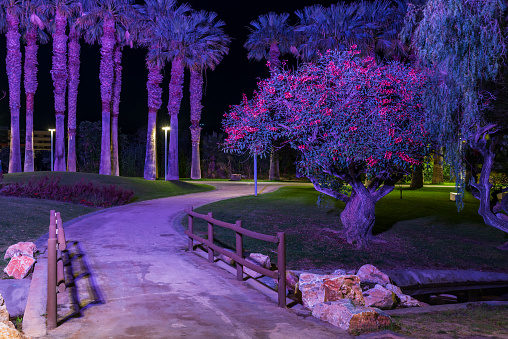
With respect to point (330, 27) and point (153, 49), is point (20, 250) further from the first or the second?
point (153, 49)

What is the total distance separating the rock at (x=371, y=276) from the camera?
33.3 feet

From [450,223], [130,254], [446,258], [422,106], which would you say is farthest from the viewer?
[450,223]

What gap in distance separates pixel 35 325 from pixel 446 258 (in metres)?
12.5

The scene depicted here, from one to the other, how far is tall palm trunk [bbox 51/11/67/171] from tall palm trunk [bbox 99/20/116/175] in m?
3.40

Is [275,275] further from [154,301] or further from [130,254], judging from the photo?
[130,254]

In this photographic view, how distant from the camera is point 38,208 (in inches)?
694

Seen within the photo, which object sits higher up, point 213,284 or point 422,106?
point 422,106

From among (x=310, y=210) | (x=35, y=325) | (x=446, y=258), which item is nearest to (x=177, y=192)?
(x=310, y=210)

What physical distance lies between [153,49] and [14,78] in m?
12.8

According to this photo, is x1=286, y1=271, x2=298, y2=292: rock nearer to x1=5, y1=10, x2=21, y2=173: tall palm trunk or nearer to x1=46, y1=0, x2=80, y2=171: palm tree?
x1=46, y1=0, x2=80, y2=171: palm tree

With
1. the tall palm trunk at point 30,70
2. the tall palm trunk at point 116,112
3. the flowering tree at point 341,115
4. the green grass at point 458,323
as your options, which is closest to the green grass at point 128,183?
the tall palm trunk at point 116,112

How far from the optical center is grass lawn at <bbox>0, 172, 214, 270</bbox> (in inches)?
502

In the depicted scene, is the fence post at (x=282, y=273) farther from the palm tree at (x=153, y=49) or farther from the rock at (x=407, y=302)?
the palm tree at (x=153, y=49)

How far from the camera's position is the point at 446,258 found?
1431 cm
